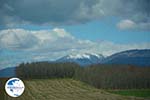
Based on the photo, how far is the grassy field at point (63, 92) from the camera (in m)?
7.66

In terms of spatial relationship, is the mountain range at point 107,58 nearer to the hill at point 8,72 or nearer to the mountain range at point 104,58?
the mountain range at point 104,58

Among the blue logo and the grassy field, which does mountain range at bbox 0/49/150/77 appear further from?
the blue logo

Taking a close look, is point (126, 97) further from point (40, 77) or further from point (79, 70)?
point (40, 77)

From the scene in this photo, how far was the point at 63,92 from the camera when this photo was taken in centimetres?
A: 873

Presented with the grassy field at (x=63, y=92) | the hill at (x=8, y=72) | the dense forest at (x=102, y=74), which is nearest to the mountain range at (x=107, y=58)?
the dense forest at (x=102, y=74)

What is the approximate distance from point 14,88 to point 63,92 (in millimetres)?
3640

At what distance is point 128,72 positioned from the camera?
825cm

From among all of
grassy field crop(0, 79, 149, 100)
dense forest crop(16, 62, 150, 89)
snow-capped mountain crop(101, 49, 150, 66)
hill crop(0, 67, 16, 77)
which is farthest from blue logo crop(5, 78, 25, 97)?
snow-capped mountain crop(101, 49, 150, 66)

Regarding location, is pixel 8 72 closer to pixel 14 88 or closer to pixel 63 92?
pixel 14 88

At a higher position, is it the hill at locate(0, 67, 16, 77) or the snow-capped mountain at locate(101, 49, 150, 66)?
the snow-capped mountain at locate(101, 49, 150, 66)

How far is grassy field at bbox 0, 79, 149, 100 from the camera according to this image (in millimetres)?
7664

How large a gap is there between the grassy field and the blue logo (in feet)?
5.97

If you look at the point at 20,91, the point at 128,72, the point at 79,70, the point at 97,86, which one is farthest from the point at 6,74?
the point at 128,72

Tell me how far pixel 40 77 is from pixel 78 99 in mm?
2037
